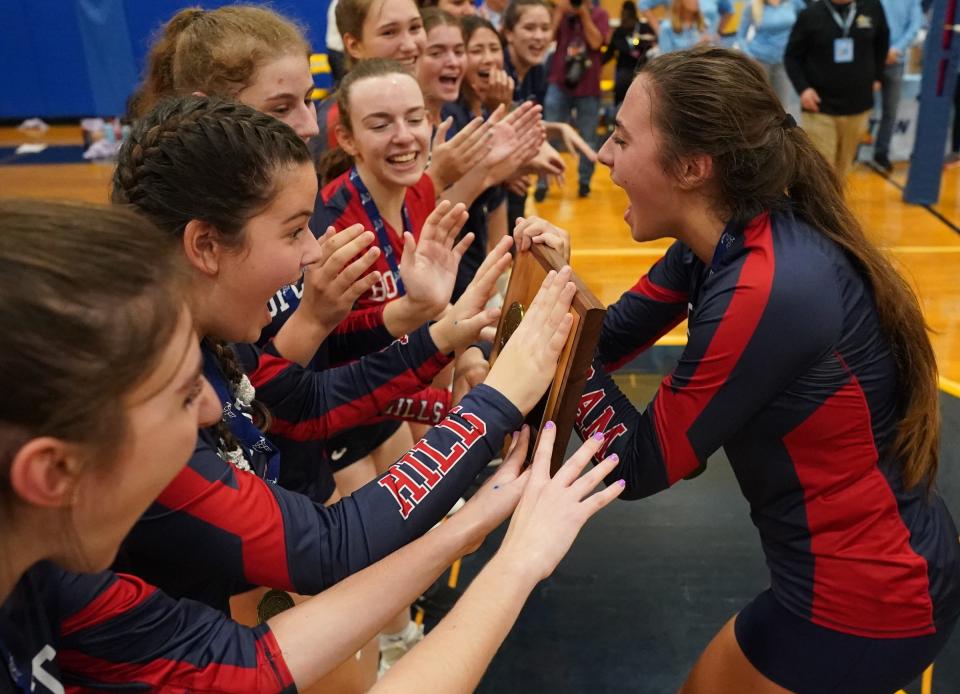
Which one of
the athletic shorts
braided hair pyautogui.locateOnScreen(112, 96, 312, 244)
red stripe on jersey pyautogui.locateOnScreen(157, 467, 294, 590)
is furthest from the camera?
the athletic shorts

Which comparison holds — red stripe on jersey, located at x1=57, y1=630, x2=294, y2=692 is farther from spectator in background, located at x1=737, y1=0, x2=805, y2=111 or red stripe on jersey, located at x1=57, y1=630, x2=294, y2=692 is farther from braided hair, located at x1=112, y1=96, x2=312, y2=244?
spectator in background, located at x1=737, y1=0, x2=805, y2=111

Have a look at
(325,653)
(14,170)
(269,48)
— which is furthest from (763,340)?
(14,170)

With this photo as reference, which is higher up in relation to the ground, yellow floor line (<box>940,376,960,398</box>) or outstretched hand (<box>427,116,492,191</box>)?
outstretched hand (<box>427,116,492,191</box>)

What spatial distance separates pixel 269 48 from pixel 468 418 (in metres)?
1.29

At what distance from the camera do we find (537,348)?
5.18ft

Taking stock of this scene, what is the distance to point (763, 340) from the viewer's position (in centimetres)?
156

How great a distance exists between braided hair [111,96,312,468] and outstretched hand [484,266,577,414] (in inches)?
19.8

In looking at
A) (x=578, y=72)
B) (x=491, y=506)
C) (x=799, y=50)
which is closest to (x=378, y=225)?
(x=491, y=506)

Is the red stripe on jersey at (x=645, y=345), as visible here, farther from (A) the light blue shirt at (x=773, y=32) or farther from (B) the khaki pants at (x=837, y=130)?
(A) the light blue shirt at (x=773, y=32)

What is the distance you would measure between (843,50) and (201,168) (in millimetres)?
6498

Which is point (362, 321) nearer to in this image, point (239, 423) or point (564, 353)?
point (239, 423)

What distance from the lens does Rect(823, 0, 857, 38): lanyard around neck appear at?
264 inches

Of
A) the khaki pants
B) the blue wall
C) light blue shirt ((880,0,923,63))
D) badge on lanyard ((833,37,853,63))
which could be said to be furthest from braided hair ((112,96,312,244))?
light blue shirt ((880,0,923,63))

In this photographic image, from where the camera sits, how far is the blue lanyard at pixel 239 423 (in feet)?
5.18
